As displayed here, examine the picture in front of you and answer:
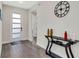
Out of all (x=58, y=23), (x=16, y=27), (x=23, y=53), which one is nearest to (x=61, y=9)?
(x=58, y=23)

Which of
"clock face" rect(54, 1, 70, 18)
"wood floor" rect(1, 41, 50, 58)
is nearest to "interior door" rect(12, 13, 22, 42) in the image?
"wood floor" rect(1, 41, 50, 58)

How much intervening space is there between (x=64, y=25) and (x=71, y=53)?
908 mm

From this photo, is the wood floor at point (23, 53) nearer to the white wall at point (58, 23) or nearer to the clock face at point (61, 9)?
the white wall at point (58, 23)

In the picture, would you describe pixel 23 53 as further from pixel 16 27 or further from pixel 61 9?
pixel 16 27

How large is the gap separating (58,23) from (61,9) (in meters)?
0.50

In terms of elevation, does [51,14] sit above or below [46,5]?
below

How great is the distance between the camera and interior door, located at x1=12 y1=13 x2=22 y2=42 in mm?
5629

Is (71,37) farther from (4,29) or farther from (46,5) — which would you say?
(4,29)

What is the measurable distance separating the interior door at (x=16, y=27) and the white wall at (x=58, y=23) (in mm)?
1899

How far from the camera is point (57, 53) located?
10.8ft

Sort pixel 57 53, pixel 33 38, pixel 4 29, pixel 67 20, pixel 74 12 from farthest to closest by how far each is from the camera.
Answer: pixel 33 38 < pixel 4 29 < pixel 57 53 < pixel 67 20 < pixel 74 12

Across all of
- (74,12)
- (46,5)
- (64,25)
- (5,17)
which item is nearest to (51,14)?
(46,5)

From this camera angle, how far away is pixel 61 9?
3.07 m

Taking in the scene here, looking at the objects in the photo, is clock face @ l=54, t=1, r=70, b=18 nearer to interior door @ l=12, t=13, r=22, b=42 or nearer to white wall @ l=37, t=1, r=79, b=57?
white wall @ l=37, t=1, r=79, b=57
